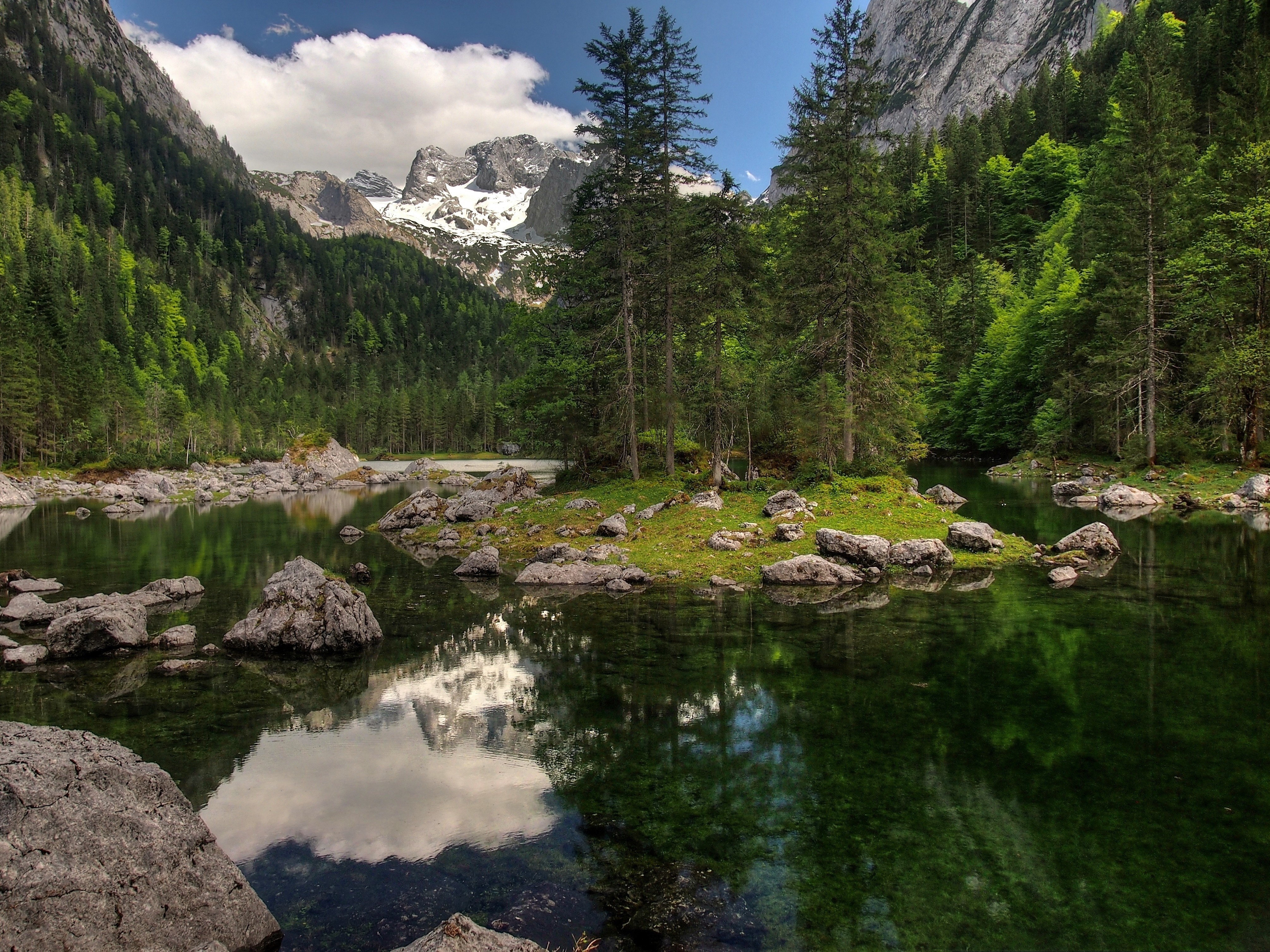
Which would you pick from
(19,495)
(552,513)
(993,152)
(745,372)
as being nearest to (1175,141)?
(745,372)

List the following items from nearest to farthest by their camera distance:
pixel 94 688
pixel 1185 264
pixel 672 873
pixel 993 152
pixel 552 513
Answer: pixel 672 873 < pixel 94 688 < pixel 552 513 < pixel 1185 264 < pixel 993 152

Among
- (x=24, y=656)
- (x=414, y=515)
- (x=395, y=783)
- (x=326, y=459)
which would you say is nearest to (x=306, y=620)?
(x=24, y=656)

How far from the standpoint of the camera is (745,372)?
112 ft

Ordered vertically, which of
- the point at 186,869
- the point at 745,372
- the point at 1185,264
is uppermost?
the point at 1185,264

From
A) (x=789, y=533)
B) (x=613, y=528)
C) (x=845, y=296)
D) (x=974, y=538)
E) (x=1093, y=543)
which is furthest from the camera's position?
(x=845, y=296)

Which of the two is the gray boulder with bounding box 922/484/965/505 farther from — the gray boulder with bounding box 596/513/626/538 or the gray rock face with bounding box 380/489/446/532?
the gray rock face with bounding box 380/489/446/532

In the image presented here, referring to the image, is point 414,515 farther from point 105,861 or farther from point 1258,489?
point 1258,489

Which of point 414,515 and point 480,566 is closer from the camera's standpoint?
point 480,566

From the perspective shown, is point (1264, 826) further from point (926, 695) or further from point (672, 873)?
point (672, 873)

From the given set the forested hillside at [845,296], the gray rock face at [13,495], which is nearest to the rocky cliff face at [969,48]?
the forested hillside at [845,296]

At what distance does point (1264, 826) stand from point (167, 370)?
15607 cm

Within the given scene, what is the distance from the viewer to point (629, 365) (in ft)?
105

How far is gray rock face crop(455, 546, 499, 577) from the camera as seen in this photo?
2470 cm

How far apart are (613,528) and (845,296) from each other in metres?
16.5
